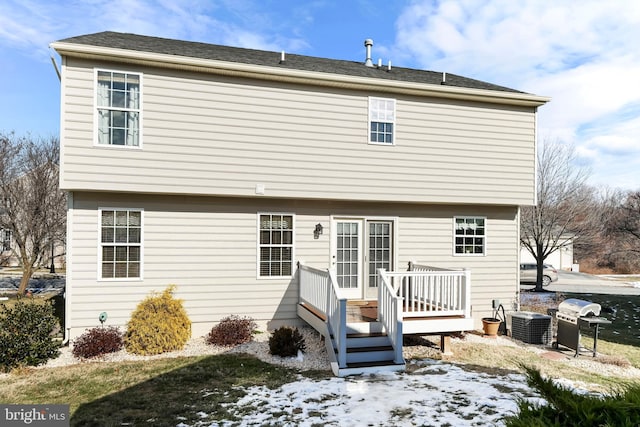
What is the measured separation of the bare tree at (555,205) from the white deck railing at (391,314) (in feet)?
49.4

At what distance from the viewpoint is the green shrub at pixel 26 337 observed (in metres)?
6.62

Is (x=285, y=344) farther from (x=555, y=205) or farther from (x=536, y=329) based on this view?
(x=555, y=205)

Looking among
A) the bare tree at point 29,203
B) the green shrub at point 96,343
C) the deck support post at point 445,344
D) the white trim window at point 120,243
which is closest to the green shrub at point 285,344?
the deck support post at point 445,344

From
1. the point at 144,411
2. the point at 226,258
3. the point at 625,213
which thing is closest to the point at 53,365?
the point at 144,411

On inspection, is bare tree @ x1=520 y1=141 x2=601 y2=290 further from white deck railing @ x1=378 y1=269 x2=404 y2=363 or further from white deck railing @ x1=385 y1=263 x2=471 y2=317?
white deck railing @ x1=378 y1=269 x2=404 y2=363

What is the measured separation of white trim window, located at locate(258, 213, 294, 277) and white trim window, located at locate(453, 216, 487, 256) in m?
4.61

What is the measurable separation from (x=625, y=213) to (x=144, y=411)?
3076 cm

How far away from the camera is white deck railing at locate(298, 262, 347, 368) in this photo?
6258 millimetres

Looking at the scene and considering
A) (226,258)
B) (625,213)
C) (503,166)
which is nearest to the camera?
(226,258)

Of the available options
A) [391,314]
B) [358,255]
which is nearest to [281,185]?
[358,255]

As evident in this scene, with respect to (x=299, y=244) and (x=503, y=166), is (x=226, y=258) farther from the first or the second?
(x=503, y=166)

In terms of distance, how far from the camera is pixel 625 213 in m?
25.4

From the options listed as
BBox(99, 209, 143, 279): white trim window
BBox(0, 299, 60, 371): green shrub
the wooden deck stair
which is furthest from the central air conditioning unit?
BBox(0, 299, 60, 371): green shrub

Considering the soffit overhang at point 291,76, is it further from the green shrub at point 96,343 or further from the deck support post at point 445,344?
the deck support post at point 445,344
